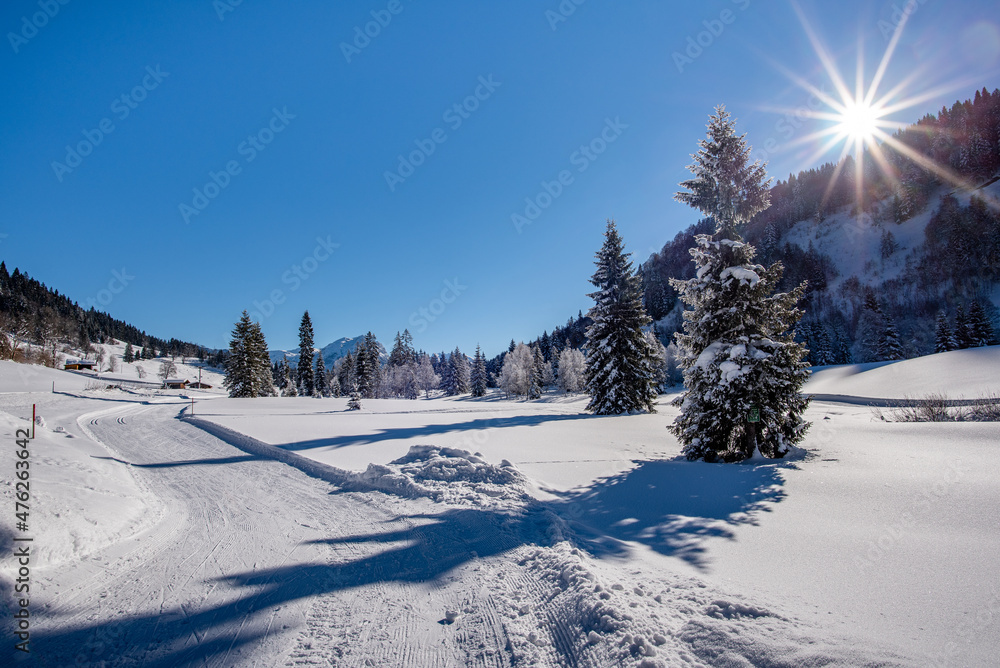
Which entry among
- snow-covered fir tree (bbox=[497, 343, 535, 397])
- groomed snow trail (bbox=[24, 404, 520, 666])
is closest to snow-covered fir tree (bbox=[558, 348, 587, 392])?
snow-covered fir tree (bbox=[497, 343, 535, 397])

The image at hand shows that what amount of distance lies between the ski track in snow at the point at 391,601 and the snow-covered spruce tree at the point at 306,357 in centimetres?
5227

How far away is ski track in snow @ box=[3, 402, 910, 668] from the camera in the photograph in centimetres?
254

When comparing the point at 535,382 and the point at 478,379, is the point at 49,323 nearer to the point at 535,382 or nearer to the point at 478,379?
the point at 478,379

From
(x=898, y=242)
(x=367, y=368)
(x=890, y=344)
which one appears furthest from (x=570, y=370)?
(x=898, y=242)

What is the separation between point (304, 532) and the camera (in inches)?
191

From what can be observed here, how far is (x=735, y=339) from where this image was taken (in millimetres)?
9172

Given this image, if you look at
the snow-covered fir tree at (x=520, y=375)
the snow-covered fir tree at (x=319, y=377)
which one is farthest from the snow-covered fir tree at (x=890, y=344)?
the snow-covered fir tree at (x=319, y=377)

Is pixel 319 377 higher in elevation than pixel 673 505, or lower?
higher

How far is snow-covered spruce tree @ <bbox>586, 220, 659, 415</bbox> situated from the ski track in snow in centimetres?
1609

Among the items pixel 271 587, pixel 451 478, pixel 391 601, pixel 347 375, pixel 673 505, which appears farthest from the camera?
pixel 347 375

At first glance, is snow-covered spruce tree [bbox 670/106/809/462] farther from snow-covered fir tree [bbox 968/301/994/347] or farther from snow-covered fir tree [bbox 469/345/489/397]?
snow-covered fir tree [bbox 469/345/489/397]

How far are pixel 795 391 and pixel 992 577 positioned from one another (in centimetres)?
669

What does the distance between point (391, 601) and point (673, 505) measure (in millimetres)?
4407

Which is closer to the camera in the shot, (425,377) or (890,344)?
(890,344)
